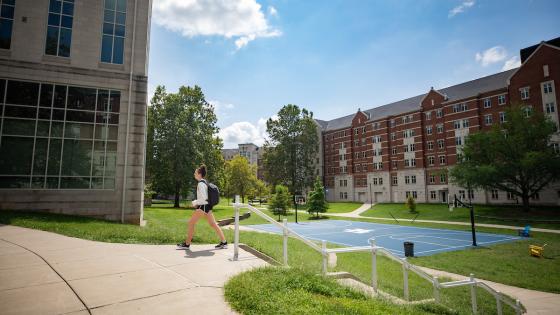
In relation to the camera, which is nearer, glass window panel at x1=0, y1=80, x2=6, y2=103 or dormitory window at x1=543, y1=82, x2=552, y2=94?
glass window panel at x1=0, y1=80, x2=6, y2=103

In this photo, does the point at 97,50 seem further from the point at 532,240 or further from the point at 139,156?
the point at 532,240

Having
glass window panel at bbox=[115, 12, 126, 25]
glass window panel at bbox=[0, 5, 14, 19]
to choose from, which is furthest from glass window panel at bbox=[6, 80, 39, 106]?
glass window panel at bbox=[115, 12, 126, 25]

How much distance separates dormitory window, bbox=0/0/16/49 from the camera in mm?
16891

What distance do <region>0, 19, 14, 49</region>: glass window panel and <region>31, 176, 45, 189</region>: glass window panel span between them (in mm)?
7522

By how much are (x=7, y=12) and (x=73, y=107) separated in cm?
645

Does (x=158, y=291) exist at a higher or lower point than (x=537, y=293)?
higher

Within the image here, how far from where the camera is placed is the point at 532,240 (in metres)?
24.1

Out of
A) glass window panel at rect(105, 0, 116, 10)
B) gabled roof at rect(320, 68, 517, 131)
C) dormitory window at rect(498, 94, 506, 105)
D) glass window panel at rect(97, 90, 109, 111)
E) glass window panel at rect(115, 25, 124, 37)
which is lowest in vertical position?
glass window panel at rect(97, 90, 109, 111)

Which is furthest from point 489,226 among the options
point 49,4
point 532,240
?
point 49,4

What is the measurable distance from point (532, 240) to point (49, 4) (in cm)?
3706

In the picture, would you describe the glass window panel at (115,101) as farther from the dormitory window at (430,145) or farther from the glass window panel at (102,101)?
the dormitory window at (430,145)

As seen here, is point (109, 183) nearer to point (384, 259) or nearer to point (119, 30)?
point (119, 30)

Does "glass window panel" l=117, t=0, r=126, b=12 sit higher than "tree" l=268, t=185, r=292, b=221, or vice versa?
"glass window panel" l=117, t=0, r=126, b=12

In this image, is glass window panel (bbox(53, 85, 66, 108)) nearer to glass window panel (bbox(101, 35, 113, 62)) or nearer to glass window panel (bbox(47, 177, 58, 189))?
glass window panel (bbox(101, 35, 113, 62))
